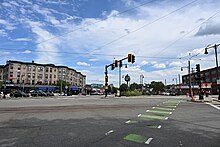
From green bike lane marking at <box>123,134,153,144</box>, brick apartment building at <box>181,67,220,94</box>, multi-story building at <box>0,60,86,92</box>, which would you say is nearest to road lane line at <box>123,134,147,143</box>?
green bike lane marking at <box>123,134,153,144</box>

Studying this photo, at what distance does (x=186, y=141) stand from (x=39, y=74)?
95952 mm

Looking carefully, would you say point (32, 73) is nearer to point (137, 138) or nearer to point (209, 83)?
point (209, 83)

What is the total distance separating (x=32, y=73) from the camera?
9325 cm

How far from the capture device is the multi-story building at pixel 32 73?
283ft

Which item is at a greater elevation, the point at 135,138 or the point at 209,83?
the point at 209,83

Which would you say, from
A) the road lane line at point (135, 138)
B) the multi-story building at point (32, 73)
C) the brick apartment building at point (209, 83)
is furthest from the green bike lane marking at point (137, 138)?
the brick apartment building at point (209, 83)

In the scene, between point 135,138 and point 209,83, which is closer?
point 135,138

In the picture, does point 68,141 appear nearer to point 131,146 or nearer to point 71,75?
point 131,146

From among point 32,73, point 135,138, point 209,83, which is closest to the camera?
point 135,138

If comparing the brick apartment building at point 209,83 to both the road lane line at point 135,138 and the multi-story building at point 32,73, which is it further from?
the road lane line at point 135,138

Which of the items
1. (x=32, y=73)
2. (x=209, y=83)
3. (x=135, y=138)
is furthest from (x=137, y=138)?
(x=32, y=73)

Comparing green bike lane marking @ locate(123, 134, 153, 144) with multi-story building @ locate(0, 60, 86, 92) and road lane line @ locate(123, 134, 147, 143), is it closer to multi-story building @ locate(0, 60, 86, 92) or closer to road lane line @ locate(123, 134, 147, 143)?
road lane line @ locate(123, 134, 147, 143)

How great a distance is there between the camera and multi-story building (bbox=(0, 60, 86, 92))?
86.4m

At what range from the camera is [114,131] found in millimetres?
7543
